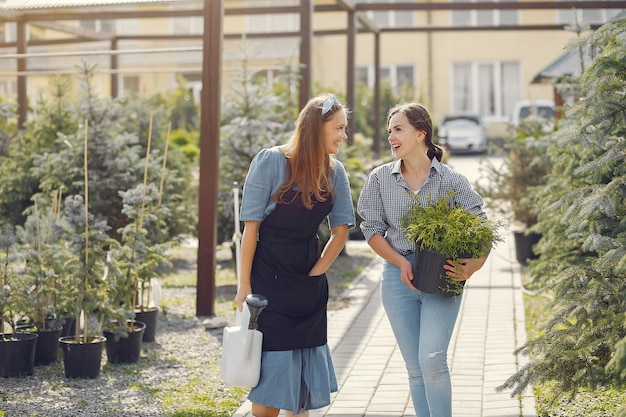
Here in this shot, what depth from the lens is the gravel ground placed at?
5.58 m

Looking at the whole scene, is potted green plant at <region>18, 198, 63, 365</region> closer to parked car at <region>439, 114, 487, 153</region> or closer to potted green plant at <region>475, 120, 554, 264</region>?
potted green plant at <region>475, 120, 554, 264</region>

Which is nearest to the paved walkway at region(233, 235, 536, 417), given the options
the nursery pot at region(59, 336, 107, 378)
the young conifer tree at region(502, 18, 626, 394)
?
the young conifer tree at region(502, 18, 626, 394)

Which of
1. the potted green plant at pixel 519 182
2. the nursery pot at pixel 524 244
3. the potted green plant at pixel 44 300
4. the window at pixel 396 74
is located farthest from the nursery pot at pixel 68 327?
the window at pixel 396 74

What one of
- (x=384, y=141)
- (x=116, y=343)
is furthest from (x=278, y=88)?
(x=116, y=343)

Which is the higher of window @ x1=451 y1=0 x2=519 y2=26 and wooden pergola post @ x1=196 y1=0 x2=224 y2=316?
window @ x1=451 y1=0 x2=519 y2=26

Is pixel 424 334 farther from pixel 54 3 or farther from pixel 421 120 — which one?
pixel 54 3

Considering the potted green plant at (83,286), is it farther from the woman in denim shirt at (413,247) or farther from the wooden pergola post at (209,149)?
the woman in denim shirt at (413,247)

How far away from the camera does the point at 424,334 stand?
4297 mm

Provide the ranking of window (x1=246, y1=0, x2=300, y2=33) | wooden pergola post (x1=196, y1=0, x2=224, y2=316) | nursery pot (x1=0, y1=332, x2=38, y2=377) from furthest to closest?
window (x1=246, y1=0, x2=300, y2=33), wooden pergola post (x1=196, y1=0, x2=224, y2=316), nursery pot (x1=0, y1=332, x2=38, y2=377)

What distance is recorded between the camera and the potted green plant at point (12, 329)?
20.5ft

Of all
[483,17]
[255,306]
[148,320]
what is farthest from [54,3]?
[483,17]

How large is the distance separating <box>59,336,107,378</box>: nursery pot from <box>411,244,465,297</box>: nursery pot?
2833mm

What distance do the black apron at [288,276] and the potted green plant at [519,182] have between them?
7282 millimetres

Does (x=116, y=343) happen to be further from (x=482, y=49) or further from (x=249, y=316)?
(x=482, y=49)
